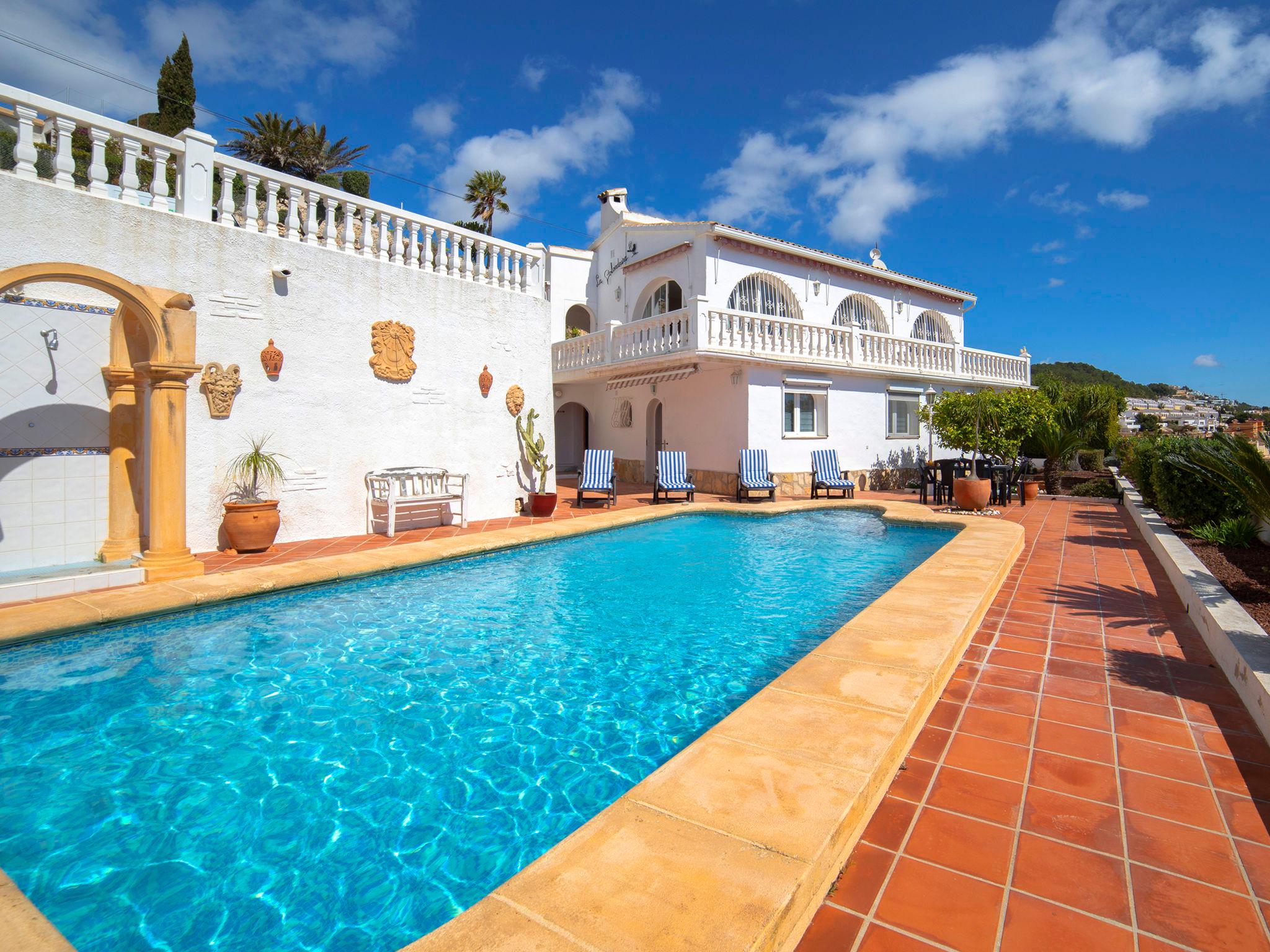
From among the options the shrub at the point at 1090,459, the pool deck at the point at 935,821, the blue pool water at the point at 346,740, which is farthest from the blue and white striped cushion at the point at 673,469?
the shrub at the point at 1090,459

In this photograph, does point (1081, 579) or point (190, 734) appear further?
point (1081, 579)

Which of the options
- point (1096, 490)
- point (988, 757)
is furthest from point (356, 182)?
point (988, 757)

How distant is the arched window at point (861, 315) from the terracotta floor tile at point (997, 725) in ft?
65.3

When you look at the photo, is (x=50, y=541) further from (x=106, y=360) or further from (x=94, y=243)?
(x=94, y=243)

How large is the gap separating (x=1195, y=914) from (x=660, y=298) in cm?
2070

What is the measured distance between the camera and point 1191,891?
243 centimetres

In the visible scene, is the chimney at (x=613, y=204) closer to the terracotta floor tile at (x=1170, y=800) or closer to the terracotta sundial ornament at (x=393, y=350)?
the terracotta sundial ornament at (x=393, y=350)

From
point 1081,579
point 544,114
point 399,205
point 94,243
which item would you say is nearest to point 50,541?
point 94,243

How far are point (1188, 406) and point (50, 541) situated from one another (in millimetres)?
129166

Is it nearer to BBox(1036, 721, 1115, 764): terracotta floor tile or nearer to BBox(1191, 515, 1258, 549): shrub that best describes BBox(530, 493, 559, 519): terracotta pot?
BBox(1036, 721, 1115, 764): terracotta floor tile

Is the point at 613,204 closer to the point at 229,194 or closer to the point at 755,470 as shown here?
the point at 755,470

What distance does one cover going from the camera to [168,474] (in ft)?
25.5

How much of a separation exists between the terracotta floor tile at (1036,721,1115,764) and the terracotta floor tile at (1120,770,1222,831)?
0.19 metres

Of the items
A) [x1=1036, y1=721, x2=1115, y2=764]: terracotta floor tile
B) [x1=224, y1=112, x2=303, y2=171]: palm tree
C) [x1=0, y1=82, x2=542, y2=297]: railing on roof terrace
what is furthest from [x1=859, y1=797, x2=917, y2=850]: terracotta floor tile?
[x1=224, y1=112, x2=303, y2=171]: palm tree
